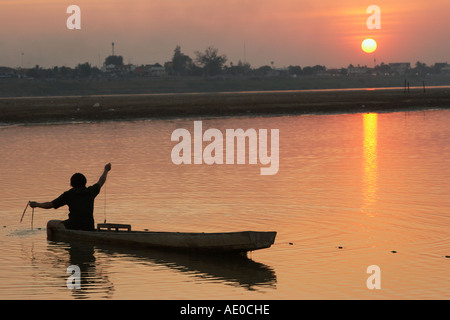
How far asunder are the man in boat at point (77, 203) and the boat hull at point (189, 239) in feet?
0.93

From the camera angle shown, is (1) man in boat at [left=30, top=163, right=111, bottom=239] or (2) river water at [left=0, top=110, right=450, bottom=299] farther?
(1) man in boat at [left=30, top=163, right=111, bottom=239]

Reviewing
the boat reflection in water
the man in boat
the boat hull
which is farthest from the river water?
the man in boat

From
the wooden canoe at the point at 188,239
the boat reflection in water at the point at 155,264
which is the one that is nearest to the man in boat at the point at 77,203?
the wooden canoe at the point at 188,239

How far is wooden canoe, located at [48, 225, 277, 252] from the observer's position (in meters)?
15.7

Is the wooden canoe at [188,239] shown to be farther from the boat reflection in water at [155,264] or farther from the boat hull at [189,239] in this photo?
the boat reflection in water at [155,264]

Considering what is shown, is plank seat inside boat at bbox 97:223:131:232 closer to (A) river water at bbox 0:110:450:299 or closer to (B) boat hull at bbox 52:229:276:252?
(B) boat hull at bbox 52:229:276:252

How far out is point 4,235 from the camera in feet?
63.1

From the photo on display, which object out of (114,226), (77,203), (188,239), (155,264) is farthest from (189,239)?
(77,203)

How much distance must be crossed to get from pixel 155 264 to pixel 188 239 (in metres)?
0.82

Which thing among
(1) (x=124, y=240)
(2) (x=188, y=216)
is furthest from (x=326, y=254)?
(2) (x=188, y=216)

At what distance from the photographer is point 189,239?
16.3 m

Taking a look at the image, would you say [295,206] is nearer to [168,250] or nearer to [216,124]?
[168,250]

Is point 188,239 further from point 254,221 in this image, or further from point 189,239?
point 254,221

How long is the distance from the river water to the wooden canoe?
0.67 feet
